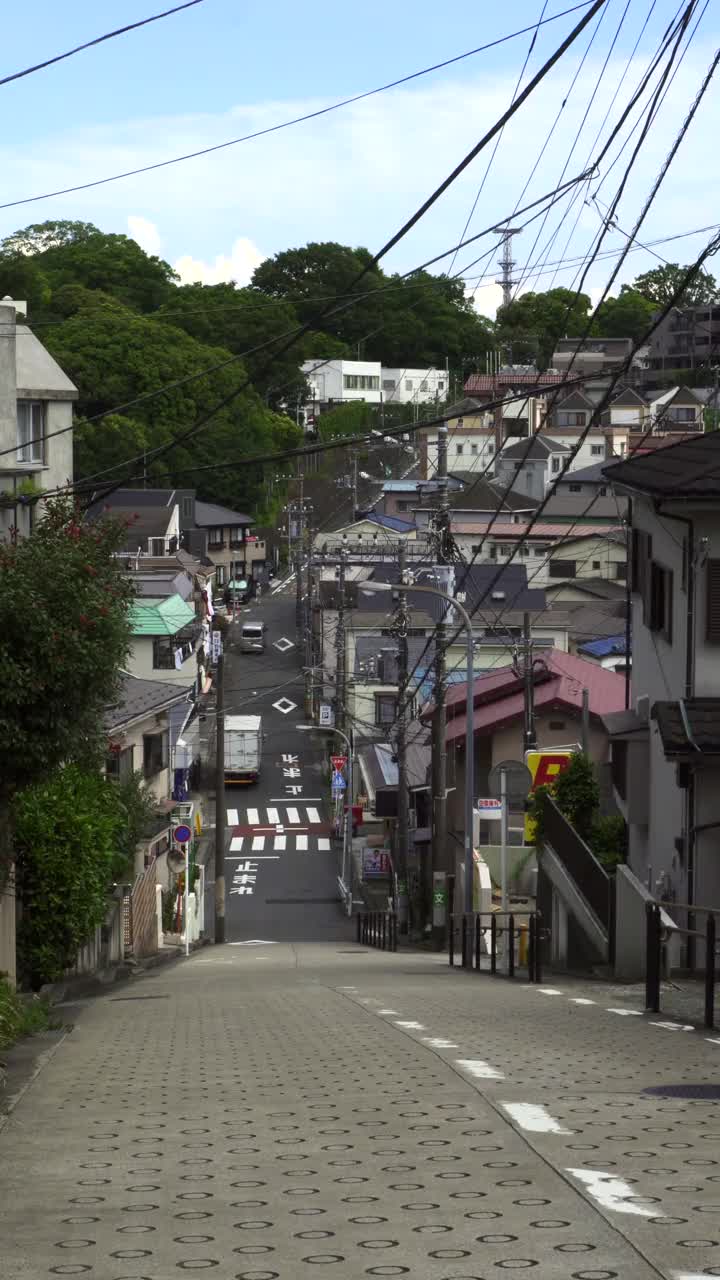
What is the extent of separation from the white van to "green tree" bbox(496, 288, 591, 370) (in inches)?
1024

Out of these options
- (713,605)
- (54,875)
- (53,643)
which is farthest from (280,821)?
(53,643)

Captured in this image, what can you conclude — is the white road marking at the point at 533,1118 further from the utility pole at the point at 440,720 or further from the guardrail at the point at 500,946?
the utility pole at the point at 440,720

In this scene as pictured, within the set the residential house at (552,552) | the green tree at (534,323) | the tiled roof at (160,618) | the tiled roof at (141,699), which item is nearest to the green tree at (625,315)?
the green tree at (534,323)

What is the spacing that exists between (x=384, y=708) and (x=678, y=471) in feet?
148

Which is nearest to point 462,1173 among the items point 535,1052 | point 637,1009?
point 535,1052

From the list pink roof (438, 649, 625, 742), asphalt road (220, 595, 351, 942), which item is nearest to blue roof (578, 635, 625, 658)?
pink roof (438, 649, 625, 742)

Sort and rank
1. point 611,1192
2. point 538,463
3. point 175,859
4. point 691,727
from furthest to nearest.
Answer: point 538,463
point 175,859
point 691,727
point 611,1192

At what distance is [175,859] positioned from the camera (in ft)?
155

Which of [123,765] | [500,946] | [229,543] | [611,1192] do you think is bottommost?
[500,946]

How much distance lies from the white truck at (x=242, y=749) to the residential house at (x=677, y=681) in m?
46.8

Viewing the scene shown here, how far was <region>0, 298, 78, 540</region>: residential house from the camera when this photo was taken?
26906 millimetres

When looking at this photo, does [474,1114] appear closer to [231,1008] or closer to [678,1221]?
[678,1221]

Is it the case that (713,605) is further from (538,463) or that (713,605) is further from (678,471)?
(538,463)

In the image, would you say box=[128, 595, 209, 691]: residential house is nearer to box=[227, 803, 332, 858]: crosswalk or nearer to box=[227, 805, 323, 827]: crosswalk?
box=[227, 803, 332, 858]: crosswalk
